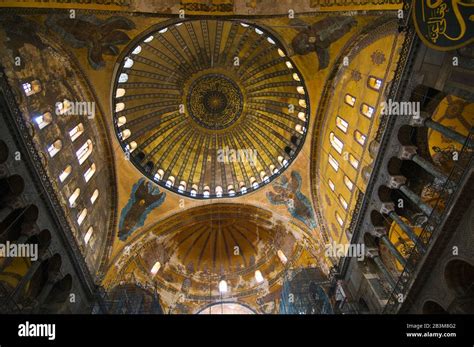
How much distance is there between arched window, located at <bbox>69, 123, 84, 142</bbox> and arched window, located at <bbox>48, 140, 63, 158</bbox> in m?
0.94

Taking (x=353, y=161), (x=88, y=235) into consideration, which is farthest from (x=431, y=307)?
(x=88, y=235)

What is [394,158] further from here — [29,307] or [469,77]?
[29,307]

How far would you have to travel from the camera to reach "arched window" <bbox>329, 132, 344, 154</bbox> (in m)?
15.5

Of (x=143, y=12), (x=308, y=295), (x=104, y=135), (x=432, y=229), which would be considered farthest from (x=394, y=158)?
(x=104, y=135)

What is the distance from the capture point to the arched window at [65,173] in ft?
43.6

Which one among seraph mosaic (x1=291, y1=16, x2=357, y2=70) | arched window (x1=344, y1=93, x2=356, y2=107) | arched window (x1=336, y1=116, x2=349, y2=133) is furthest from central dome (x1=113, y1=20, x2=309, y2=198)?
arched window (x1=344, y1=93, x2=356, y2=107)

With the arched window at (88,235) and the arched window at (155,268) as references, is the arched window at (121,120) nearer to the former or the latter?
the arched window at (88,235)

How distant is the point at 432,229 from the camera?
9.80m

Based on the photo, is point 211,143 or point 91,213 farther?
point 211,143

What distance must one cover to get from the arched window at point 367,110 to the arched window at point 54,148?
41.4 feet

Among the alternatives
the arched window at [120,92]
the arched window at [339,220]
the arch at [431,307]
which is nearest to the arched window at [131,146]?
the arched window at [120,92]

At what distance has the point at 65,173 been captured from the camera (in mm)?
13602

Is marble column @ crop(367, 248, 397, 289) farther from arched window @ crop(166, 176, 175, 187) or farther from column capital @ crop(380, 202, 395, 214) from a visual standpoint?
arched window @ crop(166, 176, 175, 187)

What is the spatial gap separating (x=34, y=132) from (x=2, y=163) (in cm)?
181
